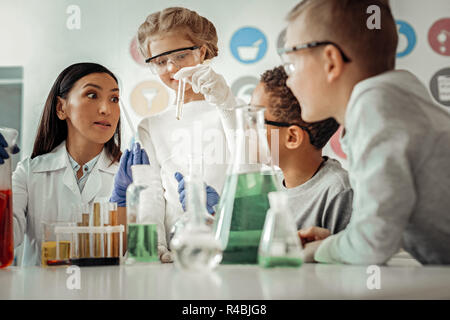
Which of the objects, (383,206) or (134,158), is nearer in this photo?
(383,206)

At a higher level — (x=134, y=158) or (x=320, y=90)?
(x=320, y=90)

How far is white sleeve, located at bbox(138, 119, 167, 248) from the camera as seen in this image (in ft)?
3.41

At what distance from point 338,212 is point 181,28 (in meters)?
0.76

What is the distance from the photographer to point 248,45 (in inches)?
76.8

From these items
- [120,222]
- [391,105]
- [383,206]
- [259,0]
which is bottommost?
[120,222]

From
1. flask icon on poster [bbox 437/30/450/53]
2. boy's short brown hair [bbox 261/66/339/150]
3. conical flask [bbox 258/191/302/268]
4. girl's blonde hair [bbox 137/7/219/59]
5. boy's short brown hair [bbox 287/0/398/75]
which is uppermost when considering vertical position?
flask icon on poster [bbox 437/30/450/53]

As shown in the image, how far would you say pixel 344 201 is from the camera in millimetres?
1379

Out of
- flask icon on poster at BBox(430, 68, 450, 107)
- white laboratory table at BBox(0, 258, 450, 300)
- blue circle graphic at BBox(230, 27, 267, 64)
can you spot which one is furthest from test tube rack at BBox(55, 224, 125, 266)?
flask icon on poster at BBox(430, 68, 450, 107)

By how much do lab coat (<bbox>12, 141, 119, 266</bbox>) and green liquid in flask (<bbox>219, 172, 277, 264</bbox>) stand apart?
0.99m

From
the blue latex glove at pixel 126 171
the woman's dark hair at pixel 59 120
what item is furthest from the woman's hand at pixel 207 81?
the woman's dark hair at pixel 59 120

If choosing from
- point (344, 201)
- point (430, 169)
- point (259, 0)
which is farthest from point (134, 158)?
point (259, 0)

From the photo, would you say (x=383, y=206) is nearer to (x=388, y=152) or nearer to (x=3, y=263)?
(x=388, y=152)

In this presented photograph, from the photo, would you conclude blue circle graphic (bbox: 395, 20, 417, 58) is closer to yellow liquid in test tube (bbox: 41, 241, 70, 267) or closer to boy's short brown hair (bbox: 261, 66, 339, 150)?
boy's short brown hair (bbox: 261, 66, 339, 150)
